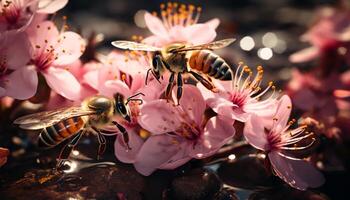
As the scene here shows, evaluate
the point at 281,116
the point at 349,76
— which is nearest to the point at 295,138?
the point at 281,116

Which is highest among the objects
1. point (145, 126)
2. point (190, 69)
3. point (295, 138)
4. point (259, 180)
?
point (190, 69)

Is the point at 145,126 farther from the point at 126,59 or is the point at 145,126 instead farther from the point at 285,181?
the point at 285,181

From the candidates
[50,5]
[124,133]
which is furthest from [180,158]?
[50,5]

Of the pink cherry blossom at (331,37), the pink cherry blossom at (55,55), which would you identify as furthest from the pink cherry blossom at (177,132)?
the pink cherry blossom at (331,37)

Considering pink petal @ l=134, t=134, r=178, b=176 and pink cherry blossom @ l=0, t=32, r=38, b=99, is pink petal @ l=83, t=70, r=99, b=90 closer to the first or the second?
pink cherry blossom @ l=0, t=32, r=38, b=99

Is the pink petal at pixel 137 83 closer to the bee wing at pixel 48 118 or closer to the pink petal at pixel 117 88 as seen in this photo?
the pink petal at pixel 117 88

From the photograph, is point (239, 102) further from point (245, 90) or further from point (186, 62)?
point (186, 62)

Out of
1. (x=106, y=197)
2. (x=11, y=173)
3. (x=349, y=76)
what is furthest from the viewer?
(x=349, y=76)

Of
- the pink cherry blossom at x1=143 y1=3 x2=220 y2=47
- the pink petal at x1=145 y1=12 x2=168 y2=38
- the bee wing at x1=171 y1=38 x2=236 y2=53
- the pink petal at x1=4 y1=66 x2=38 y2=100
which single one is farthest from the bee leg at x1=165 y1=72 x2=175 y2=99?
the pink petal at x1=4 y1=66 x2=38 y2=100
